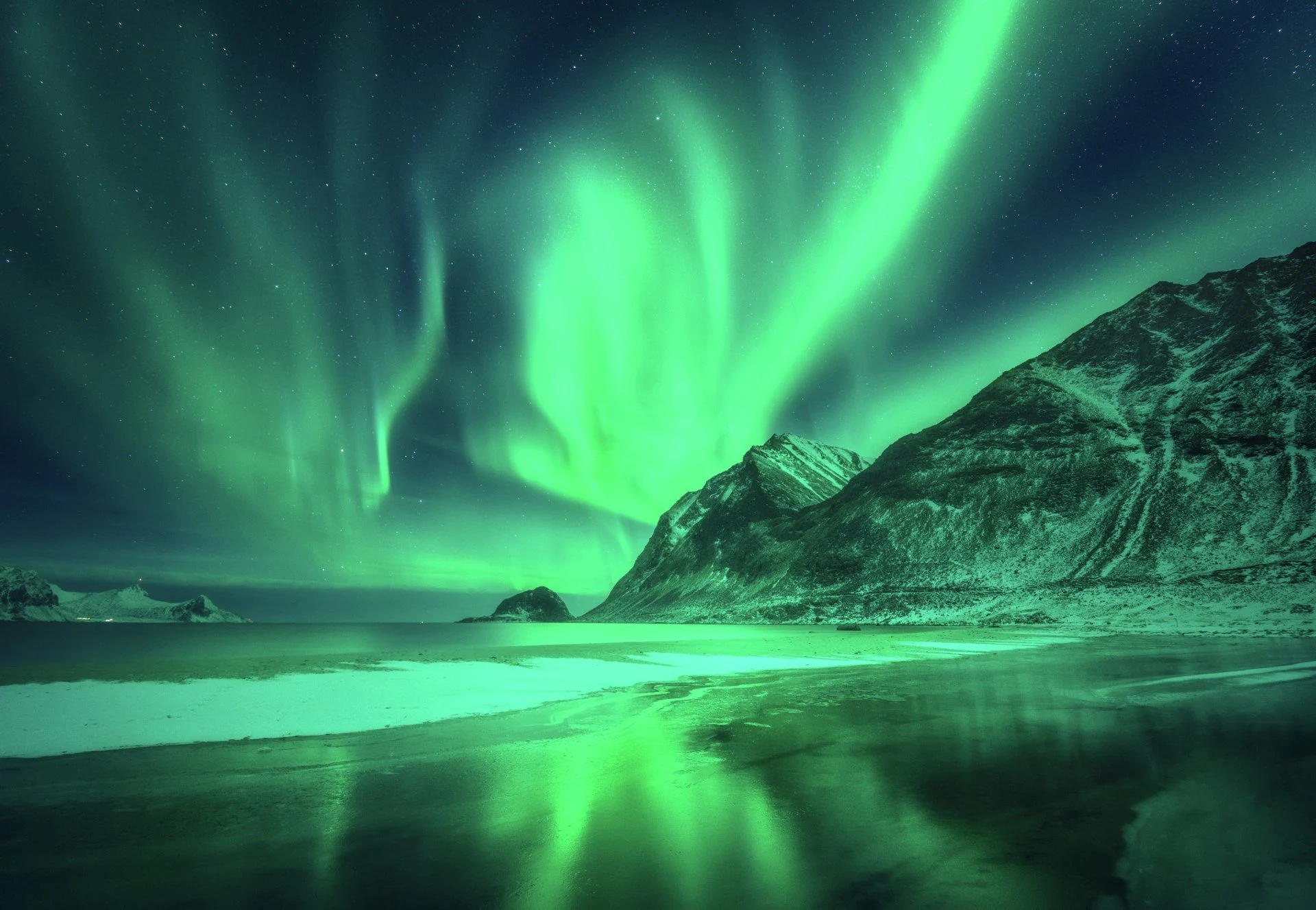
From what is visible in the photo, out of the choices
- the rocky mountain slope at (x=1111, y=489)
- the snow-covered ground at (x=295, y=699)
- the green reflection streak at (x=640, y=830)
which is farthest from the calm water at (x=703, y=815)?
the rocky mountain slope at (x=1111, y=489)

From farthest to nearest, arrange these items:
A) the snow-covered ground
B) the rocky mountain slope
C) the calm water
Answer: the rocky mountain slope → the snow-covered ground → the calm water

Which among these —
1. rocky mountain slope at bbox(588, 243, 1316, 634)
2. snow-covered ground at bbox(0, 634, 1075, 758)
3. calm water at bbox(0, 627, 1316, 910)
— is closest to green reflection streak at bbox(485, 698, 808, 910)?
calm water at bbox(0, 627, 1316, 910)

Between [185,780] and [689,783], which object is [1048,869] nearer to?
[689,783]

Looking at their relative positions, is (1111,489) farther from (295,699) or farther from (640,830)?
(640,830)

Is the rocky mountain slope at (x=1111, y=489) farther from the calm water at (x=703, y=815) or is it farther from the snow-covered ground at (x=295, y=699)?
the snow-covered ground at (x=295, y=699)

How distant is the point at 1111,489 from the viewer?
128500mm

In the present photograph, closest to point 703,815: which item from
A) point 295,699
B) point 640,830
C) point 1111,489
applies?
point 640,830

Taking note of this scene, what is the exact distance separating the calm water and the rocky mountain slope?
7700cm

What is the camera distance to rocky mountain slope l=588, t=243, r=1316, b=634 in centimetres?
9806

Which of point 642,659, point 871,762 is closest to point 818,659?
point 642,659

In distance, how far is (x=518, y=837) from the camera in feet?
27.7

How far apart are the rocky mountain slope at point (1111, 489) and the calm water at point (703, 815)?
77.0 metres

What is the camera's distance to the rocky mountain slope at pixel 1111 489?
9806 centimetres

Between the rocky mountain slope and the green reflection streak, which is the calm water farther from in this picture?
the rocky mountain slope
